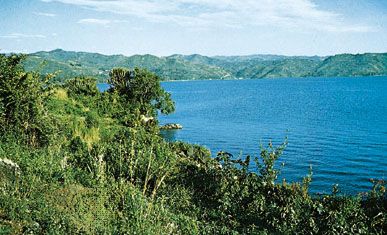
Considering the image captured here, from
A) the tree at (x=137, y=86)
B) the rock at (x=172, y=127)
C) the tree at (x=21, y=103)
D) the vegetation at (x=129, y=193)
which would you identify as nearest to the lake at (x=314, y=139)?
the rock at (x=172, y=127)

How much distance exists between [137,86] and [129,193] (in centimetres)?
4976

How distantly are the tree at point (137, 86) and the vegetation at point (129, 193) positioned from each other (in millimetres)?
40120

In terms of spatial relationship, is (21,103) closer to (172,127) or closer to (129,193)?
(129,193)

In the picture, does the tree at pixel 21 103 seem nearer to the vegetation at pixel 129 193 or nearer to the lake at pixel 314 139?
the vegetation at pixel 129 193

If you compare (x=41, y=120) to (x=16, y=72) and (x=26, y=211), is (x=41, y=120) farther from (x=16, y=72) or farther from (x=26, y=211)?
(x=26, y=211)

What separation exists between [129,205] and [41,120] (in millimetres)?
7366

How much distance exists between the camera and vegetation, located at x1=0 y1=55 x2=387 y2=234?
303 inches

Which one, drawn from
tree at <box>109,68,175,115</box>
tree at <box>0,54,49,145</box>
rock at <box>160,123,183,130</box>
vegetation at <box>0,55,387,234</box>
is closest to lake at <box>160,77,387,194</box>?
rock at <box>160,123,183,130</box>

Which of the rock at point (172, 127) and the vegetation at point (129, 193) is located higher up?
the vegetation at point (129, 193)

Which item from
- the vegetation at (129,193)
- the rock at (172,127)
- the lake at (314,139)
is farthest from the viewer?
the rock at (172,127)

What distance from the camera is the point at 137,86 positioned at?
57.7 metres

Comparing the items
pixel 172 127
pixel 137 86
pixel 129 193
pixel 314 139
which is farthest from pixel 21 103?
pixel 172 127

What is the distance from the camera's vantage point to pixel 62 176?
33.7 ft

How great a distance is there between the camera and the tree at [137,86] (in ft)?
185
